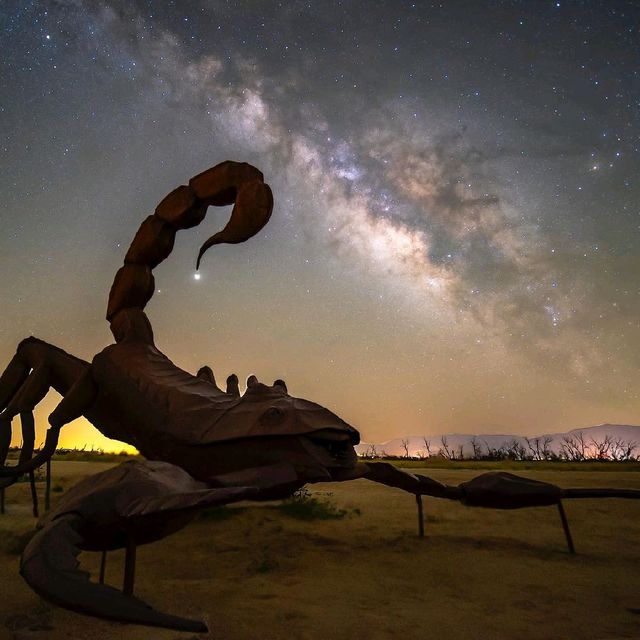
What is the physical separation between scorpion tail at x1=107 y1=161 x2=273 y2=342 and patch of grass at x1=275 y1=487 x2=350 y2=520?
124 inches

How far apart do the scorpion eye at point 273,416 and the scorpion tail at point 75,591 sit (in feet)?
4.38

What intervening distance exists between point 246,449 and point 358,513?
3.91m

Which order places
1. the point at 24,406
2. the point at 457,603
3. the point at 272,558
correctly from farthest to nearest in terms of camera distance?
the point at 24,406 → the point at 272,558 → the point at 457,603

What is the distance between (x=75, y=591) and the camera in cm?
174

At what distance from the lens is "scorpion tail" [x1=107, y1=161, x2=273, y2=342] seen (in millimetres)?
4137

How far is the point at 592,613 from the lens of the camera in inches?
121

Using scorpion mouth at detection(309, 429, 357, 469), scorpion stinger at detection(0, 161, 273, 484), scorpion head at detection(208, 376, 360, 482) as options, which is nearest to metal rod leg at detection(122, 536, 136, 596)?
scorpion head at detection(208, 376, 360, 482)

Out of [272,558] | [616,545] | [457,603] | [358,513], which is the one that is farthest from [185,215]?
[616,545]

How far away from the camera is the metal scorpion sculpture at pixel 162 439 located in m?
2.04

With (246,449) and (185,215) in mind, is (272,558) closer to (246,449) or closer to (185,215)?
(246,449)

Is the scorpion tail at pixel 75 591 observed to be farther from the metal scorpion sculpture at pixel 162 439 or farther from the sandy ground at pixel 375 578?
the sandy ground at pixel 375 578

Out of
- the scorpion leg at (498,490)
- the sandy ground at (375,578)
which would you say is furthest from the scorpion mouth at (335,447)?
the sandy ground at (375,578)

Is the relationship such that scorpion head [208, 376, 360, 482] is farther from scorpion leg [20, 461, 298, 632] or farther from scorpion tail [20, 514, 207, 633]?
scorpion tail [20, 514, 207, 633]

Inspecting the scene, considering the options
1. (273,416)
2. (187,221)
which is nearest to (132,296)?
(187,221)
